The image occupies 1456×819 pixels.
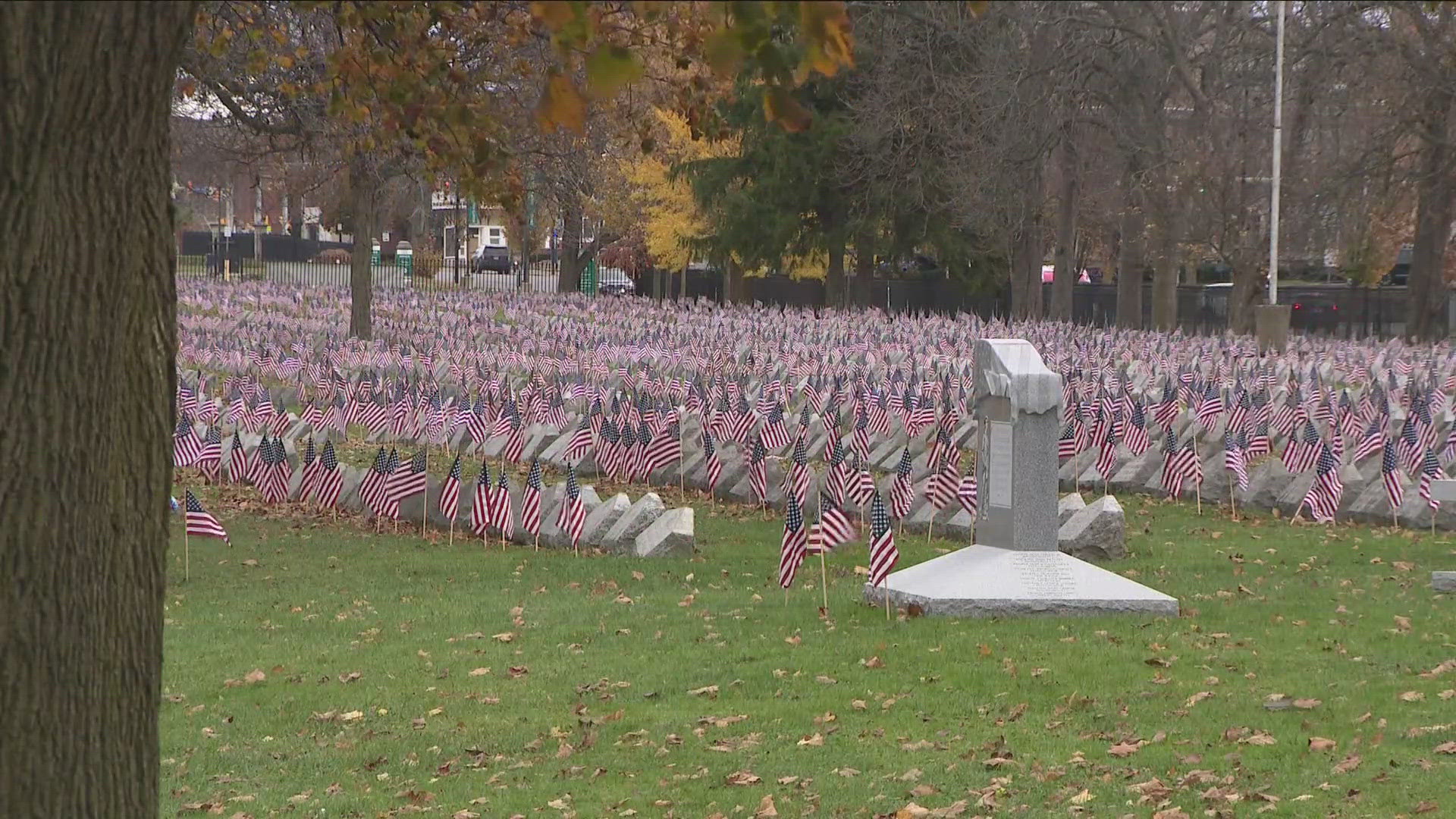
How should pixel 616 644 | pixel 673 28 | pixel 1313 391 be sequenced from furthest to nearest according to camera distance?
pixel 1313 391
pixel 616 644
pixel 673 28

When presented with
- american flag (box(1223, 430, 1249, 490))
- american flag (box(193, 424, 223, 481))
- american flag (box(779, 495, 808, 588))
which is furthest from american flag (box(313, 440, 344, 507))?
american flag (box(1223, 430, 1249, 490))

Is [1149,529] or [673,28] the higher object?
[673,28]

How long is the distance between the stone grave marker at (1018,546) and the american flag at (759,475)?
5248mm

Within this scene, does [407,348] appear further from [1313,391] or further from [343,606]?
[343,606]

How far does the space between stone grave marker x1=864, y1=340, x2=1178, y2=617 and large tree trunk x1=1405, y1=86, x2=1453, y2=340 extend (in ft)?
83.4

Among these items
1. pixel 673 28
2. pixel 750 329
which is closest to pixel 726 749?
pixel 673 28

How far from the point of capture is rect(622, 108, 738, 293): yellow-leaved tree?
Result: 57500 millimetres

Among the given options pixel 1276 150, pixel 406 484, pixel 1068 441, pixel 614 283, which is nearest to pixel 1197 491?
pixel 1068 441

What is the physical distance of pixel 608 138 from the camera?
41.7 meters

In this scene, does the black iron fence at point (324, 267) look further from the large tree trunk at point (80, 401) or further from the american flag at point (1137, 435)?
the large tree trunk at point (80, 401)

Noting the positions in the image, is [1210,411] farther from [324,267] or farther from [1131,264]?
[324,267]

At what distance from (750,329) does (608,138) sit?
606cm

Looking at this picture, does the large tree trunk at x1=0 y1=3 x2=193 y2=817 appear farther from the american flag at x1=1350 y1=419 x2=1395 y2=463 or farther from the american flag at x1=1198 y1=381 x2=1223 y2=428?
the american flag at x1=1198 y1=381 x2=1223 y2=428

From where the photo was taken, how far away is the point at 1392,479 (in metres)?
16.5
